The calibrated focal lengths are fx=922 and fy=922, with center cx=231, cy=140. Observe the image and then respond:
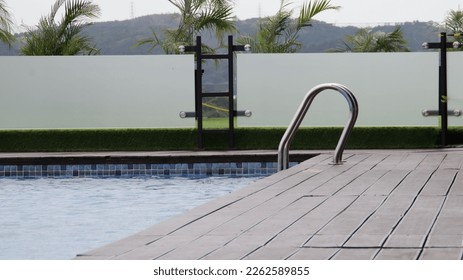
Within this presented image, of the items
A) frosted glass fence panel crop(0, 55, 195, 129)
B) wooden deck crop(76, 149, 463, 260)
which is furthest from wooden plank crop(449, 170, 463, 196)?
frosted glass fence panel crop(0, 55, 195, 129)

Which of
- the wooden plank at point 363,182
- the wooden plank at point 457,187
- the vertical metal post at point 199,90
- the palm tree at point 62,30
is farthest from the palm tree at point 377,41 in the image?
the wooden plank at point 457,187

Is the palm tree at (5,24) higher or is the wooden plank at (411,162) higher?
the palm tree at (5,24)

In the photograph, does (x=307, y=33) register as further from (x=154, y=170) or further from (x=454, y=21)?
(x=154, y=170)

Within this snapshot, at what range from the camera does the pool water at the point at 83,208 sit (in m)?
6.64

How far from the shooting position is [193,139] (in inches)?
→ 490

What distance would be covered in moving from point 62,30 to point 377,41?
12097mm

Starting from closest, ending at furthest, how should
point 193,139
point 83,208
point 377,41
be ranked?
point 83,208 → point 193,139 → point 377,41

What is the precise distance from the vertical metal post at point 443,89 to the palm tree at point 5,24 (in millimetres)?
8169

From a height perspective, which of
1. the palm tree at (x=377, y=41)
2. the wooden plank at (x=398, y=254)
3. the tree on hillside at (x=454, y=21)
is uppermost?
the tree on hillside at (x=454, y=21)

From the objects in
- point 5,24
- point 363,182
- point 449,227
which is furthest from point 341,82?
point 449,227

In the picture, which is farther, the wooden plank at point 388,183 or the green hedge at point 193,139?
the green hedge at point 193,139

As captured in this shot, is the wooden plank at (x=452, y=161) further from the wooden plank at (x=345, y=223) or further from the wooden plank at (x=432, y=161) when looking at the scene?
the wooden plank at (x=345, y=223)

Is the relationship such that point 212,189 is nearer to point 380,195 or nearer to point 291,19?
point 380,195

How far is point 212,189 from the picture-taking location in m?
9.91
